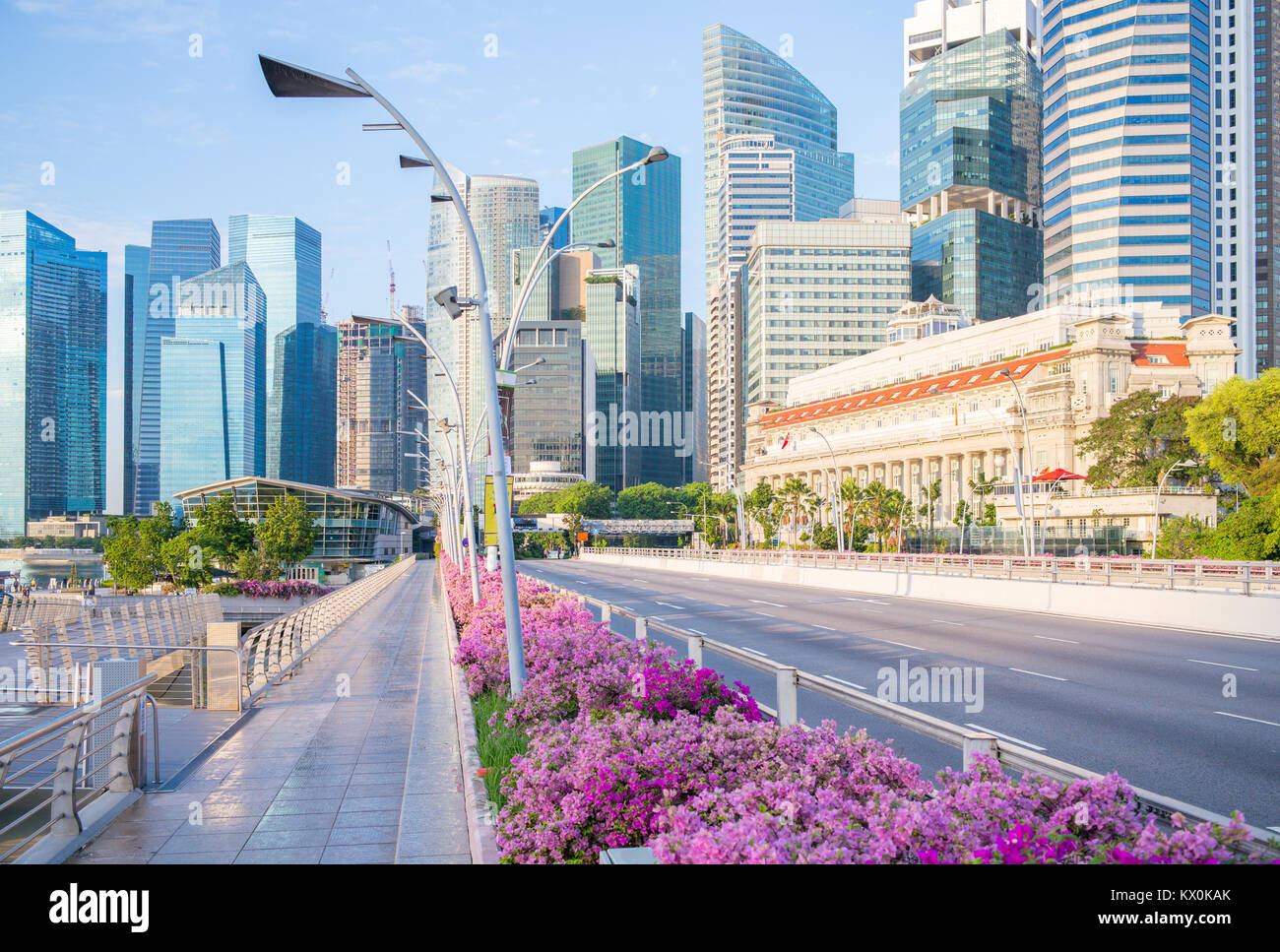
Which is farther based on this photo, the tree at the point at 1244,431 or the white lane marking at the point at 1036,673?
the tree at the point at 1244,431

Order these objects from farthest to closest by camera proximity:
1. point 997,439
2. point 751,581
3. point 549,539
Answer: point 549,539 → point 997,439 → point 751,581

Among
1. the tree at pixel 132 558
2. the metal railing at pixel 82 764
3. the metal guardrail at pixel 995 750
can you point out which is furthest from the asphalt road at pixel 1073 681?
the tree at pixel 132 558

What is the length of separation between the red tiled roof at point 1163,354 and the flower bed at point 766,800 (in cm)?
10433

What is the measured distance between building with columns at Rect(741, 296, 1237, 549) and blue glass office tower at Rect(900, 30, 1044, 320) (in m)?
26.8

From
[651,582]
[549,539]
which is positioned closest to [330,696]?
[651,582]

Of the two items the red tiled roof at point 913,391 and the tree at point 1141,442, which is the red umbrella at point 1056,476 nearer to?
the tree at point 1141,442

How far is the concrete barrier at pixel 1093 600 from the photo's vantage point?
22.0 meters

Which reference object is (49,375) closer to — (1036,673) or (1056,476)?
(1056,476)

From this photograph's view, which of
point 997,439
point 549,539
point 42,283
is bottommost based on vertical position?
point 549,539

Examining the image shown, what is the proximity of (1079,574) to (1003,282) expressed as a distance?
149 meters

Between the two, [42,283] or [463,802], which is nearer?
[463,802]

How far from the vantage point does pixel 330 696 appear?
15008 millimetres
